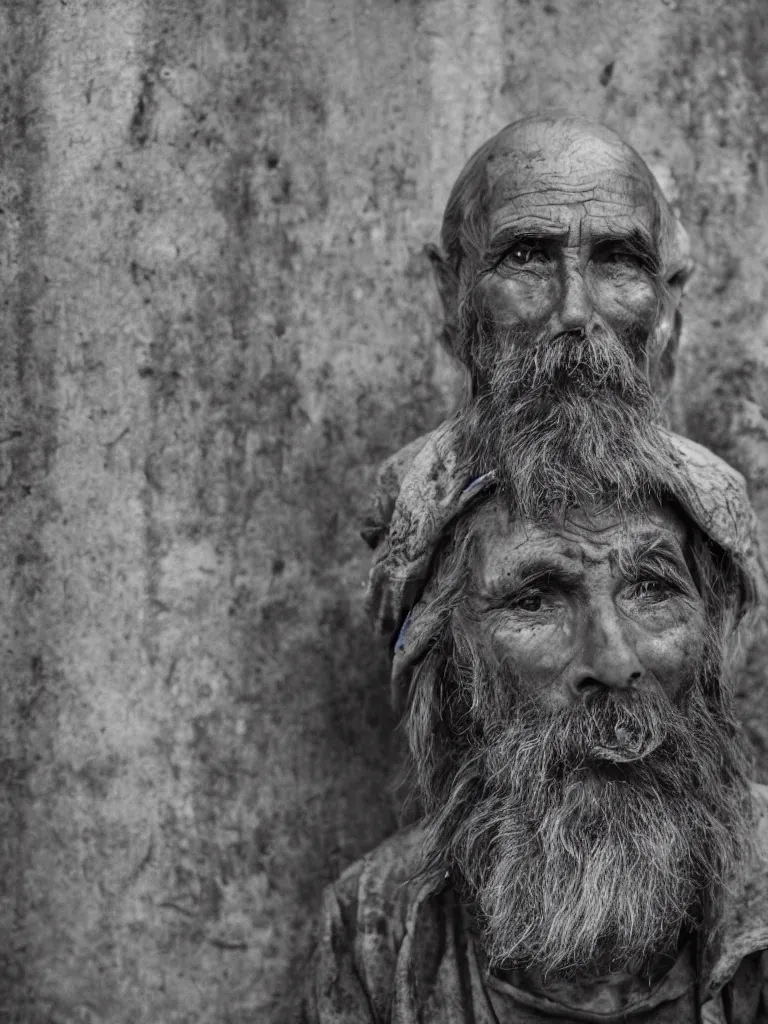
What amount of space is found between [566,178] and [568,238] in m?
0.07

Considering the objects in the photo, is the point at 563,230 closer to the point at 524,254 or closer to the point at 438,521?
the point at 524,254

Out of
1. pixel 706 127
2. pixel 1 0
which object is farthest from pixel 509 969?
pixel 1 0

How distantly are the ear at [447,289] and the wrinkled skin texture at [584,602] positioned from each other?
28cm

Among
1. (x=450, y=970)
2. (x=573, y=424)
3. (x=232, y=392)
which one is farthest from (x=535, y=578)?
(x=232, y=392)

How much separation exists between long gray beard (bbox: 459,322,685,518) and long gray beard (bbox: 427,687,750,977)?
0.25 metres

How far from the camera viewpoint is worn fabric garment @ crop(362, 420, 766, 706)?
1.73m

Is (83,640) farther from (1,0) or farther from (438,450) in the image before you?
(1,0)

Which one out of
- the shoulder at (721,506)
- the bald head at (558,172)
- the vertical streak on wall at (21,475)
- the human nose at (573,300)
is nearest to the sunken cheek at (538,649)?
the shoulder at (721,506)

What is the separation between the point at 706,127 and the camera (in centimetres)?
223

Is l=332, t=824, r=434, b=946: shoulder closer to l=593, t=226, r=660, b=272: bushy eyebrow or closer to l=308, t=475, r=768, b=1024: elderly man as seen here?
l=308, t=475, r=768, b=1024: elderly man

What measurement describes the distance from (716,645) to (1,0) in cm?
145

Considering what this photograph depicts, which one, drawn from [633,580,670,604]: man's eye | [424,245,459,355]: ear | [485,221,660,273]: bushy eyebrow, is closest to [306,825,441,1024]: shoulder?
[633,580,670,604]: man's eye

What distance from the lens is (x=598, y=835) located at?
1650 millimetres

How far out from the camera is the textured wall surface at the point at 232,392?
2.06 m
